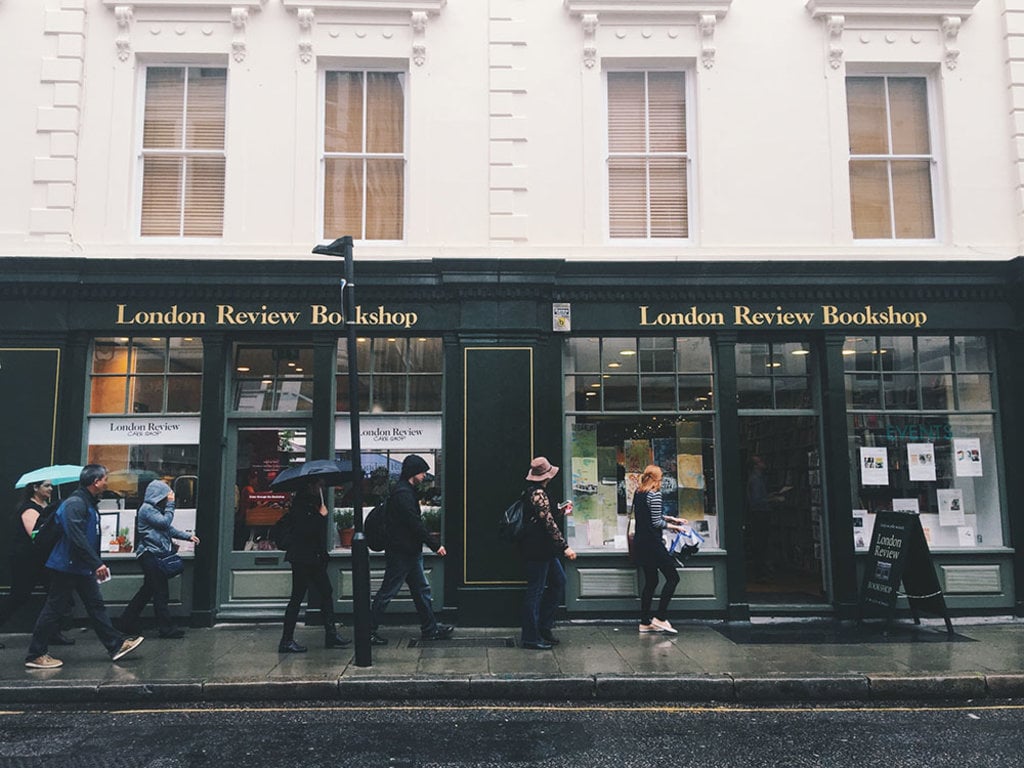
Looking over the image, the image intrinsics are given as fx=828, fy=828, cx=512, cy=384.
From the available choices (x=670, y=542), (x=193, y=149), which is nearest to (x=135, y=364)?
(x=193, y=149)

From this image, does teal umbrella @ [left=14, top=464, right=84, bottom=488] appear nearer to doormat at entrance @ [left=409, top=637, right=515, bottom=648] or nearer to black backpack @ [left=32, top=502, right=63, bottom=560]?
black backpack @ [left=32, top=502, right=63, bottom=560]

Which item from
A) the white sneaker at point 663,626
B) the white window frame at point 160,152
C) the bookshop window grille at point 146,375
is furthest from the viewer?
the white window frame at point 160,152

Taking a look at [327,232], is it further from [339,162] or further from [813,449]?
[813,449]

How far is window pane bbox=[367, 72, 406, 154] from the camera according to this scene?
11.2m

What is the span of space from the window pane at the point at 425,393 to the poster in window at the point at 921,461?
6.23 meters

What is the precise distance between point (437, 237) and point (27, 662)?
21.5 feet

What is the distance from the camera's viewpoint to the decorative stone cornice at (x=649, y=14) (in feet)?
36.1

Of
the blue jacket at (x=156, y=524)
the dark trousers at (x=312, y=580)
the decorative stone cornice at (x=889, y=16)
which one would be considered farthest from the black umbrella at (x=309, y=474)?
the decorative stone cornice at (x=889, y=16)

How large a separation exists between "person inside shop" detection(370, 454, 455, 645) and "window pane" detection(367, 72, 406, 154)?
4.56 metres

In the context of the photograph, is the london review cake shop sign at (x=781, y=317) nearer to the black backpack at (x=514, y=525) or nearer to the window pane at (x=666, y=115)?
the window pane at (x=666, y=115)

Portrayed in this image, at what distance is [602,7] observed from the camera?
11023 millimetres

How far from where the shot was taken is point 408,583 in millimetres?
9227

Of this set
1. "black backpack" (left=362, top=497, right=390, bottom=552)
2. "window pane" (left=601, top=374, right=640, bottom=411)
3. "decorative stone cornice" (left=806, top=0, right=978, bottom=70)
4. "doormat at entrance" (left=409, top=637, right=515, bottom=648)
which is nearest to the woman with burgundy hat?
"doormat at entrance" (left=409, top=637, right=515, bottom=648)

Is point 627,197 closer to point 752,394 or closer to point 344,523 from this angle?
point 752,394
